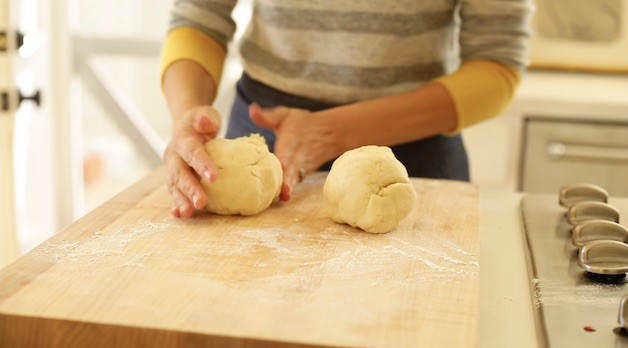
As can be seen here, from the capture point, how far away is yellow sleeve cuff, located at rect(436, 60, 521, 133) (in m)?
1.26

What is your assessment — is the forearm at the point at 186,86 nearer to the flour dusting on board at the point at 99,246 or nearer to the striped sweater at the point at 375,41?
the striped sweater at the point at 375,41

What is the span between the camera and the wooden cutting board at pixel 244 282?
0.70 metres

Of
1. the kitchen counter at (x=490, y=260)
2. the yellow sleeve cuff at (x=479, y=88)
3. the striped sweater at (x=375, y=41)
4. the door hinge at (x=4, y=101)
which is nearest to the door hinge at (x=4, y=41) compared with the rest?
the door hinge at (x=4, y=101)

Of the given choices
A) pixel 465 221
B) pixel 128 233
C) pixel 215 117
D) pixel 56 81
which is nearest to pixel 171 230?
pixel 128 233

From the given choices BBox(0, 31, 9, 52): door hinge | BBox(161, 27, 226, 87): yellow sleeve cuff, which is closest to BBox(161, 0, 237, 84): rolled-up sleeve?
BBox(161, 27, 226, 87): yellow sleeve cuff

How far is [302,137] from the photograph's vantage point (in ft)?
3.96

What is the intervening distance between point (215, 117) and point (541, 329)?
57cm

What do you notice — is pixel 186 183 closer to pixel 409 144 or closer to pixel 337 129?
pixel 337 129

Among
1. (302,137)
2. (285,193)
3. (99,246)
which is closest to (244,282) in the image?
(99,246)

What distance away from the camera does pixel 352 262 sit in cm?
87

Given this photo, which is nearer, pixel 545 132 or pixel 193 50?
pixel 193 50

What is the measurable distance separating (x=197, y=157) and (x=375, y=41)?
40cm

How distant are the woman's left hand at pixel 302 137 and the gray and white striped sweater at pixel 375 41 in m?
0.13

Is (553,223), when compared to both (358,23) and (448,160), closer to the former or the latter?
(448,160)
